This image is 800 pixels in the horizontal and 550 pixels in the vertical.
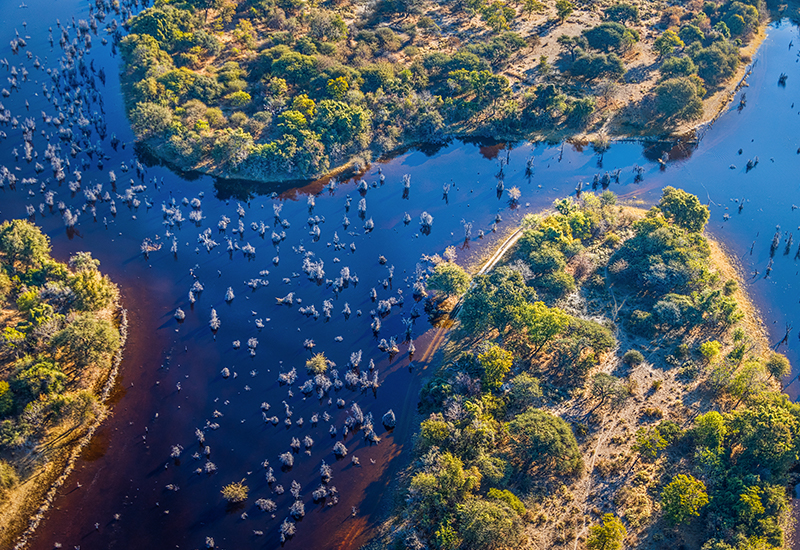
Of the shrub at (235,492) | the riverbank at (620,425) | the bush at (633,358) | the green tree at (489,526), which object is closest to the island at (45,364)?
the shrub at (235,492)

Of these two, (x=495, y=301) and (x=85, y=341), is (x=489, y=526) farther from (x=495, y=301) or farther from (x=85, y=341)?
(x=85, y=341)

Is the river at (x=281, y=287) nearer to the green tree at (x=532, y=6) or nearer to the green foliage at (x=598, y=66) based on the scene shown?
the green foliage at (x=598, y=66)

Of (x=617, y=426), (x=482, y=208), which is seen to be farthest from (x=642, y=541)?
(x=482, y=208)

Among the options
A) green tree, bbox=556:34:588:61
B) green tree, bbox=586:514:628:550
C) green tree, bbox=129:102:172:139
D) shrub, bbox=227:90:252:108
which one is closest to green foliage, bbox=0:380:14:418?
green tree, bbox=129:102:172:139

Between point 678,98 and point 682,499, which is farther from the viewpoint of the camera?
point 678,98

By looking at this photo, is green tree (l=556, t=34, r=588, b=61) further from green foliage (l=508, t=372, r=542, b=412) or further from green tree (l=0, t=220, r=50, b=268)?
green tree (l=0, t=220, r=50, b=268)

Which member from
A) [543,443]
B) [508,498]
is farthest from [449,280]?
[508,498]

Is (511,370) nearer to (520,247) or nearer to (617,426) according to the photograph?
(617,426)
